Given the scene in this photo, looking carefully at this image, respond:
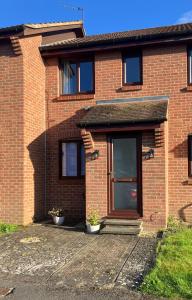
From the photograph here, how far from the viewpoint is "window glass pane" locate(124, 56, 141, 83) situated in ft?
41.2

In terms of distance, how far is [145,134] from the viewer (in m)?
11.0

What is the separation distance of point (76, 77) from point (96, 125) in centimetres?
274

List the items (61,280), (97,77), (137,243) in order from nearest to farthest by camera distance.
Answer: (61,280)
(137,243)
(97,77)

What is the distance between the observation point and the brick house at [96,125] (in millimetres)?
11016

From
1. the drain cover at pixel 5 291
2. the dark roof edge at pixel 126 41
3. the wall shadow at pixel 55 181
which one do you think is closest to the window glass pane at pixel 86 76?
the dark roof edge at pixel 126 41

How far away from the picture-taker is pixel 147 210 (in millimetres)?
10844

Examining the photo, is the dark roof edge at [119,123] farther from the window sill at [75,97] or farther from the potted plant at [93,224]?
the potted plant at [93,224]

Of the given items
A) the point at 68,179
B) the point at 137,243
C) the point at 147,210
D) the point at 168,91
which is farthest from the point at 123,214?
the point at 168,91

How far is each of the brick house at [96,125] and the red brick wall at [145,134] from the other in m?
0.03

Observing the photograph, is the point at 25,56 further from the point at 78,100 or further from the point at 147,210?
the point at 147,210

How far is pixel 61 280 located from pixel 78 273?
1.44ft

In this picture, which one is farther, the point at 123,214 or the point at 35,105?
the point at 35,105

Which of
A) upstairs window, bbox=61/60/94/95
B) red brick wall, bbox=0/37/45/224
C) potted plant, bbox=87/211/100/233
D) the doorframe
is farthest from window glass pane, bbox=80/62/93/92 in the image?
potted plant, bbox=87/211/100/233

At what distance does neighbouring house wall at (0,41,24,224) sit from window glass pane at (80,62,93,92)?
2.16 meters
